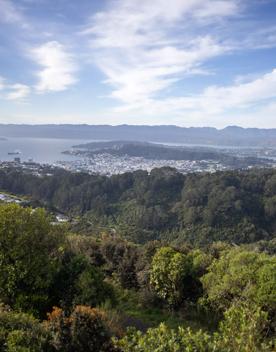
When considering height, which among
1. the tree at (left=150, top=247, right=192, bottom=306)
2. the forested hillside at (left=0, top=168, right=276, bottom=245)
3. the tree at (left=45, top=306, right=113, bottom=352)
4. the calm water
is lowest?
the forested hillside at (left=0, top=168, right=276, bottom=245)

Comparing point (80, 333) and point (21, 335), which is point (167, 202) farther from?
point (21, 335)

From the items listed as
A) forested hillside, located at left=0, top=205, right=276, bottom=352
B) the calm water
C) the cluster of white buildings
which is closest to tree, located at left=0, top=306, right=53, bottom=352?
forested hillside, located at left=0, top=205, right=276, bottom=352

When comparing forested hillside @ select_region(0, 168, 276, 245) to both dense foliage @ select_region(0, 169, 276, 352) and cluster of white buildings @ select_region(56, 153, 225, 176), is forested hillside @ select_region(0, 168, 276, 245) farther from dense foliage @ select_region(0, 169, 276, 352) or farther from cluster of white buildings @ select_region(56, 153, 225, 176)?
cluster of white buildings @ select_region(56, 153, 225, 176)

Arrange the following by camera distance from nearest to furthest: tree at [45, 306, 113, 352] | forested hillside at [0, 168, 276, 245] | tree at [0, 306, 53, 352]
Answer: tree at [0, 306, 53, 352]
tree at [45, 306, 113, 352]
forested hillside at [0, 168, 276, 245]

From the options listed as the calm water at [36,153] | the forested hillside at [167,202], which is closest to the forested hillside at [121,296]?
the forested hillside at [167,202]

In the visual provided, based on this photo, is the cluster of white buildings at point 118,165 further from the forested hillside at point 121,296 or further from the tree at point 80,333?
the tree at point 80,333

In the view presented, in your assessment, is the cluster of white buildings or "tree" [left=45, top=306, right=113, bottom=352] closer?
"tree" [left=45, top=306, right=113, bottom=352]

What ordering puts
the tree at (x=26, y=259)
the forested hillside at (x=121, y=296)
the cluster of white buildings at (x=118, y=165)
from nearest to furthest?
the forested hillside at (x=121, y=296)
the tree at (x=26, y=259)
the cluster of white buildings at (x=118, y=165)

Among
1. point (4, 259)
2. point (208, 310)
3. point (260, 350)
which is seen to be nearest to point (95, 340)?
point (260, 350)
